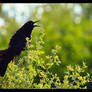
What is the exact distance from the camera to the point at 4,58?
10.6 feet

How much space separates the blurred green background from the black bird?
14.1ft

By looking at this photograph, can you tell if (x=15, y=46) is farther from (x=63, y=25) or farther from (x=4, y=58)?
(x=63, y=25)

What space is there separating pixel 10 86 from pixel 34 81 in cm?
24

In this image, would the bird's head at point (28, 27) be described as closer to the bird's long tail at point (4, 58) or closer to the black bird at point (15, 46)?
the black bird at point (15, 46)

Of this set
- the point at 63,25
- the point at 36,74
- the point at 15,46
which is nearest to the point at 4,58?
the point at 15,46

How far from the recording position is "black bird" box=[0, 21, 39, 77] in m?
3.23

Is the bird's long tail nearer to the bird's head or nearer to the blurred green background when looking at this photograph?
the bird's head

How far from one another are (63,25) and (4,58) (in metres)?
7.87

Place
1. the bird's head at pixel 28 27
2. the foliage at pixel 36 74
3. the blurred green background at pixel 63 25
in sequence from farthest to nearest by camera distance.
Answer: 1. the blurred green background at pixel 63 25
2. the bird's head at pixel 28 27
3. the foliage at pixel 36 74

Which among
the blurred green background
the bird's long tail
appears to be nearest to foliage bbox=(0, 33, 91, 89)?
the bird's long tail

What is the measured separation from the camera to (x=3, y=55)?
3227 millimetres

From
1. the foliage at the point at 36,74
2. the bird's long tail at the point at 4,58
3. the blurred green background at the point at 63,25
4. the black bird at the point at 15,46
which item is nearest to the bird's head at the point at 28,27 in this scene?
the black bird at the point at 15,46

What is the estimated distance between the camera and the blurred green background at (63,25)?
8.72 metres

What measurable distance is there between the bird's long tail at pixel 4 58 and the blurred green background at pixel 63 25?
4.46m
